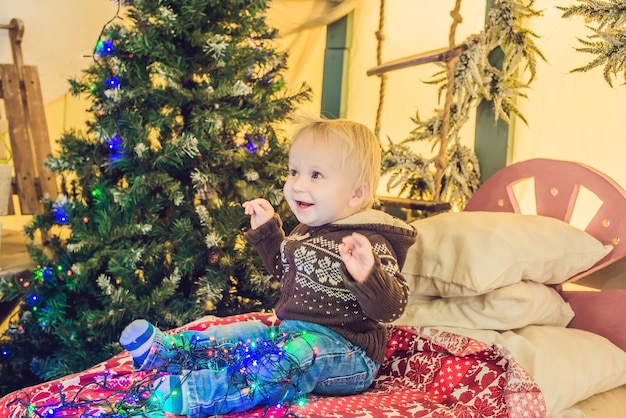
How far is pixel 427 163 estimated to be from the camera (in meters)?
2.30

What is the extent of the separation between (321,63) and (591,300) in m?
1.93

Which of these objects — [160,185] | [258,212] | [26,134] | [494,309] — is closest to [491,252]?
[494,309]

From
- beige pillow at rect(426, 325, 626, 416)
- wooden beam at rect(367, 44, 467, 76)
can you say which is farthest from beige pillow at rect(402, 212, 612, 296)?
wooden beam at rect(367, 44, 467, 76)

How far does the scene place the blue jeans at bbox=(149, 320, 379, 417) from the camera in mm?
1170

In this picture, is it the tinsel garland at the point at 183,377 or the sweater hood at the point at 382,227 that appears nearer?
the tinsel garland at the point at 183,377

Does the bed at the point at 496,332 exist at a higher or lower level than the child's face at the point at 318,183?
lower

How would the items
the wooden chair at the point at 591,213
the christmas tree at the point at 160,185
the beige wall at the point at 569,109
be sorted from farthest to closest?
the beige wall at the point at 569,109
the christmas tree at the point at 160,185
the wooden chair at the point at 591,213

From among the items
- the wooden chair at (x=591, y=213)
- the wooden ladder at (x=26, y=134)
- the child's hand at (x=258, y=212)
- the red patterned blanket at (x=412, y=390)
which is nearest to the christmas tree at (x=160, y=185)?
the child's hand at (x=258, y=212)

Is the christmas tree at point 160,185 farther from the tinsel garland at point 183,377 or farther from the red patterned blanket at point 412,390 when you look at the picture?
the tinsel garland at point 183,377

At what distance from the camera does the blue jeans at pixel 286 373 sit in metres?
1.17

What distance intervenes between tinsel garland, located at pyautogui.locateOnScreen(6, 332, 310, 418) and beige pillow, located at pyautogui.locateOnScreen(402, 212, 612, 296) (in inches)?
18.4

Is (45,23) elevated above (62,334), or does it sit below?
above

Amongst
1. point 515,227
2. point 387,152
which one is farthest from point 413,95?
point 515,227

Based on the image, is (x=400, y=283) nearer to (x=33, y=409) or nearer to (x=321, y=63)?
Answer: (x=33, y=409)
